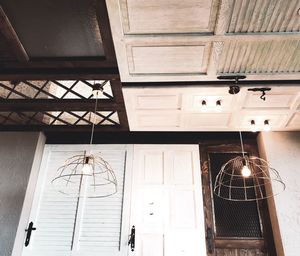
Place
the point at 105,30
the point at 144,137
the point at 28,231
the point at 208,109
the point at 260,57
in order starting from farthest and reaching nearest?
the point at 144,137
the point at 28,231
the point at 208,109
the point at 260,57
the point at 105,30

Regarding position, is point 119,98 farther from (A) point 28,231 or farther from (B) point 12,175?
(A) point 28,231

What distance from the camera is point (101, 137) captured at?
4.96 metres

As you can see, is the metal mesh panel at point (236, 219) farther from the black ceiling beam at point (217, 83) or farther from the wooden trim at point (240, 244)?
the black ceiling beam at point (217, 83)

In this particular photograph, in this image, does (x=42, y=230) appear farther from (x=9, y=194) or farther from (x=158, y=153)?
(x=158, y=153)

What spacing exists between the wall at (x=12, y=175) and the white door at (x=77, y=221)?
249 millimetres

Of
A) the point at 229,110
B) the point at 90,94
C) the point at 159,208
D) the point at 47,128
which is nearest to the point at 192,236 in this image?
the point at 159,208

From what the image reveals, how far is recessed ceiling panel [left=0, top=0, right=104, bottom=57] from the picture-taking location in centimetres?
259

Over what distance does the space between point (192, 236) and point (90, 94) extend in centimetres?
270

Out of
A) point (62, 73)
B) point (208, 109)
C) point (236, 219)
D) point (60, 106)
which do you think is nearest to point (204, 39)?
point (208, 109)

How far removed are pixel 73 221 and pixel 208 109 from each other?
281cm

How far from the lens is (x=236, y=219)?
427 cm

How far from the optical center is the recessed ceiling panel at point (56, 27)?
8.51 feet

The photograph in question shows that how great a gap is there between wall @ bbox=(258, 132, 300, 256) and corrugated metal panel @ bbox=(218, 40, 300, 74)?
1685mm

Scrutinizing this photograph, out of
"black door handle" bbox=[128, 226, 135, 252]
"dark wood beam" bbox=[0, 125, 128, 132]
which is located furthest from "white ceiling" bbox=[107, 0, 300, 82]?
"black door handle" bbox=[128, 226, 135, 252]
